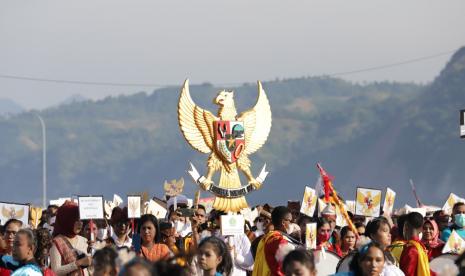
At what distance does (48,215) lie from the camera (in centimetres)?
2058

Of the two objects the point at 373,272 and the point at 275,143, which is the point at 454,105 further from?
the point at 373,272

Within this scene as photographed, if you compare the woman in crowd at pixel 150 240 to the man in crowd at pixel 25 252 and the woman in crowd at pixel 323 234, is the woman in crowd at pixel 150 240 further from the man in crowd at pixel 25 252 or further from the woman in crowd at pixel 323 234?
the woman in crowd at pixel 323 234

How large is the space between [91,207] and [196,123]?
12.4ft

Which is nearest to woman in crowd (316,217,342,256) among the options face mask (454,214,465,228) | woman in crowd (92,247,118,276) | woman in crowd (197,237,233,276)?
face mask (454,214,465,228)

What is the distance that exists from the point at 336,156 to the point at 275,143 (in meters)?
11.9

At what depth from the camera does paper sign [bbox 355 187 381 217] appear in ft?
62.8

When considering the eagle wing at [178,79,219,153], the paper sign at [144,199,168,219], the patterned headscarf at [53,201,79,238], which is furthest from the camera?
the paper sign at [144,199,168,219]

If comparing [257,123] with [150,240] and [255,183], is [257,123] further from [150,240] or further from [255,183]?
[150,240]

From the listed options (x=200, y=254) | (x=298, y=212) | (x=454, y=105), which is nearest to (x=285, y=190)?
(x=454, y=105)

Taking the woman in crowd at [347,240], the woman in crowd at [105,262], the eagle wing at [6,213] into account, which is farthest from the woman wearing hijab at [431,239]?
the woman in crowd at [105,262]

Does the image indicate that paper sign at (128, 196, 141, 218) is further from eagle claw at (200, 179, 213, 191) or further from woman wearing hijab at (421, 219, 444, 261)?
woman wearing hijab at (421, 219, 444, 261)

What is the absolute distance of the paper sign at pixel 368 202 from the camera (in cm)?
Answer: 1914

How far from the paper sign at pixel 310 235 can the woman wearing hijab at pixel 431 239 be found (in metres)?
1.26

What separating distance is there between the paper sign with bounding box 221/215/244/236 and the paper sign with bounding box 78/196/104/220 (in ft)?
5.67
